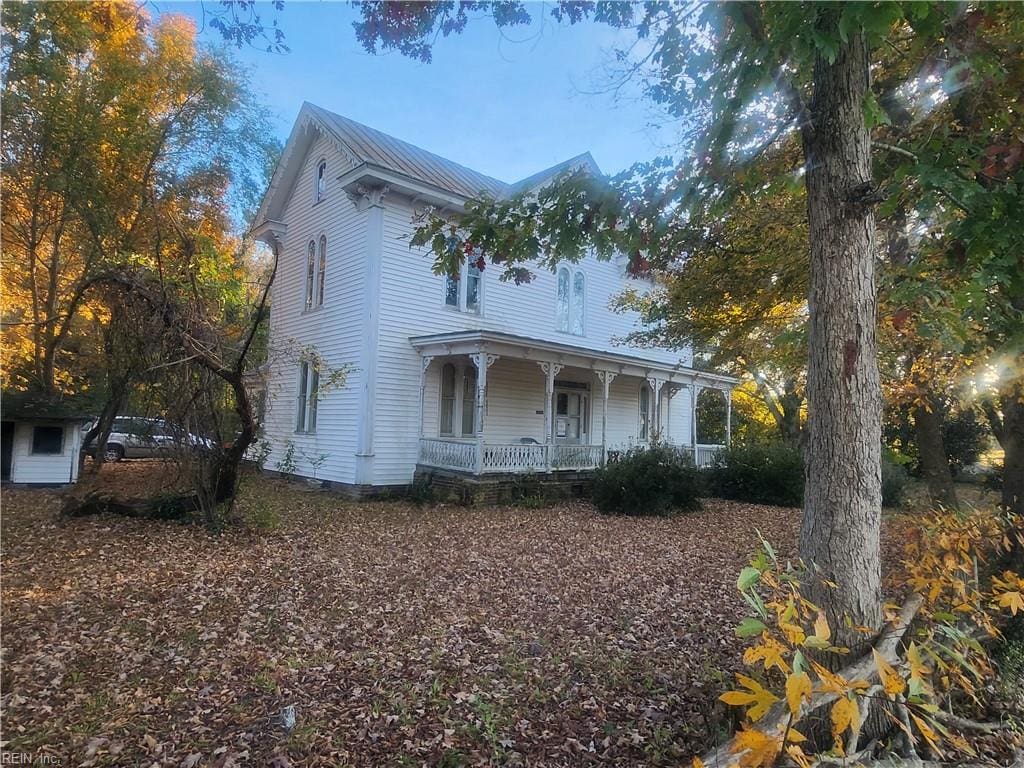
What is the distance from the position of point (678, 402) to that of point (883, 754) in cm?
1831

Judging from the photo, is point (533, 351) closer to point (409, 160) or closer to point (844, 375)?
point (409, 160)

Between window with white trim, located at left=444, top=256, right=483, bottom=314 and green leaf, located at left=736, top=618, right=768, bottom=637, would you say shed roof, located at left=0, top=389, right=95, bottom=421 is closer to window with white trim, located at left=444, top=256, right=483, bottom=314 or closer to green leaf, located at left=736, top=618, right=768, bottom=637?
window with white trim, located at left=444, top=256, right=483, bottom=314

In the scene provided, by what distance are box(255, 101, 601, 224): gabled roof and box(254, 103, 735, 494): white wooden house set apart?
0.06 m

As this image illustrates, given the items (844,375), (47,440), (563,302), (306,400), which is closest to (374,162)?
(306,400)

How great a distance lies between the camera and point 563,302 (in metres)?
16.0

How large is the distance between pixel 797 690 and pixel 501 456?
1055cm

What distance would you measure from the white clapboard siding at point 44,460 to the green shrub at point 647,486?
11.0 meters

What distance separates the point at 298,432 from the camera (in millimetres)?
14297

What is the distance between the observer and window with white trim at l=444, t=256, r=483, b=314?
13.8 metres

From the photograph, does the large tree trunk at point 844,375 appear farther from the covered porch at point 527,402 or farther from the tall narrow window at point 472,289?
the tall narrow window at point 472,289

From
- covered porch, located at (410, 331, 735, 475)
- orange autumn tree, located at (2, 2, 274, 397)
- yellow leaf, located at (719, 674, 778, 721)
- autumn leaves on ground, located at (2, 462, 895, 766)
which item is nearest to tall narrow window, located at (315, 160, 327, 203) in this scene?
orange autumn tree, located at (2, 2, 274, 397)

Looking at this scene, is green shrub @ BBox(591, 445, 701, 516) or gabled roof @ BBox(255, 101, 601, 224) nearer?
green shrub @ BBox(591, 445, 701, 516)

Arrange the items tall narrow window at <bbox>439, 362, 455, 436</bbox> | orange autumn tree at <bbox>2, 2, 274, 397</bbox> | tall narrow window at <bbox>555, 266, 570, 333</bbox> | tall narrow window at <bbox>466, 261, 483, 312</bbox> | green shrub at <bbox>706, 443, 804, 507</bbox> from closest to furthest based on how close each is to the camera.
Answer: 1. orange autumn tree at <bbox>2, 2, 274, 397</bbox>
2. green shrub at <bbox>706, 443, 804, 507</bbox>
3. tall narrow window at <bbox>439, 362, 455, 436</bbox>
4. tall narrow window at <bbox>466, 261, 483, 312</bbox>
5. tall narrow window at <bbox>555, 266, 570, 333</bbox>

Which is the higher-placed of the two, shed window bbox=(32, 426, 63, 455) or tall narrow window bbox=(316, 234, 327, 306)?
tall narrow window bbox=(316, 234, 327, 306)
